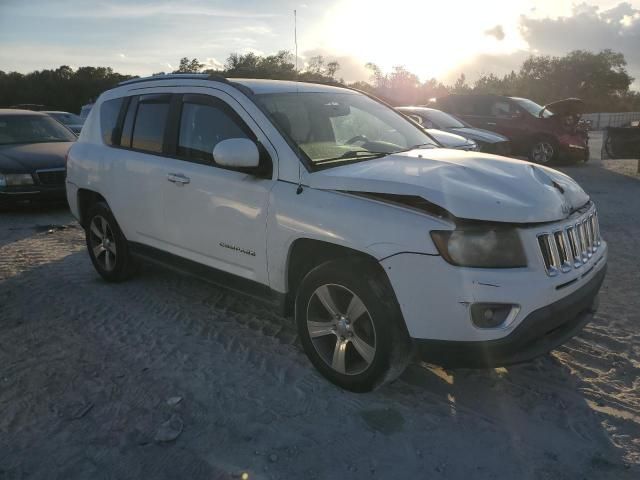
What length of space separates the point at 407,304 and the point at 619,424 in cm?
131

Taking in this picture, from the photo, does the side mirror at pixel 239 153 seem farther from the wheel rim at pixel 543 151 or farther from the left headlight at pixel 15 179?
the wheel rim at pixel 543 151

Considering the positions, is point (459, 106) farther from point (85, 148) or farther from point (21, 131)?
point (85, 148)

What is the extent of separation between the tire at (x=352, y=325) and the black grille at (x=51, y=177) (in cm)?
658

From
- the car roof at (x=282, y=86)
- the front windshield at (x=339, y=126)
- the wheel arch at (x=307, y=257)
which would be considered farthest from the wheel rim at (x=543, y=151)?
the wheel arch at (x=307, y=257)

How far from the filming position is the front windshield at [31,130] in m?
9.30

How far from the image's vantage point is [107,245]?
5207mm

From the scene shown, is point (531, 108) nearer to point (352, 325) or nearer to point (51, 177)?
point (51, 177)

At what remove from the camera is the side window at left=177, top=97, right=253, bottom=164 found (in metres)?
3.77

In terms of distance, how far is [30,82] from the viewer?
1957 inches

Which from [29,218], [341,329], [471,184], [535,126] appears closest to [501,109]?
[535,126]

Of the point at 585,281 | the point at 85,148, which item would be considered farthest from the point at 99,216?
the point at 585,281

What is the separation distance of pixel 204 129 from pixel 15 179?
5.60m

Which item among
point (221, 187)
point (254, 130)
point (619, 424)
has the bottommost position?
point (619, 424)

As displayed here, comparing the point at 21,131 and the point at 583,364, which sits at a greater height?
the point at 21,131
